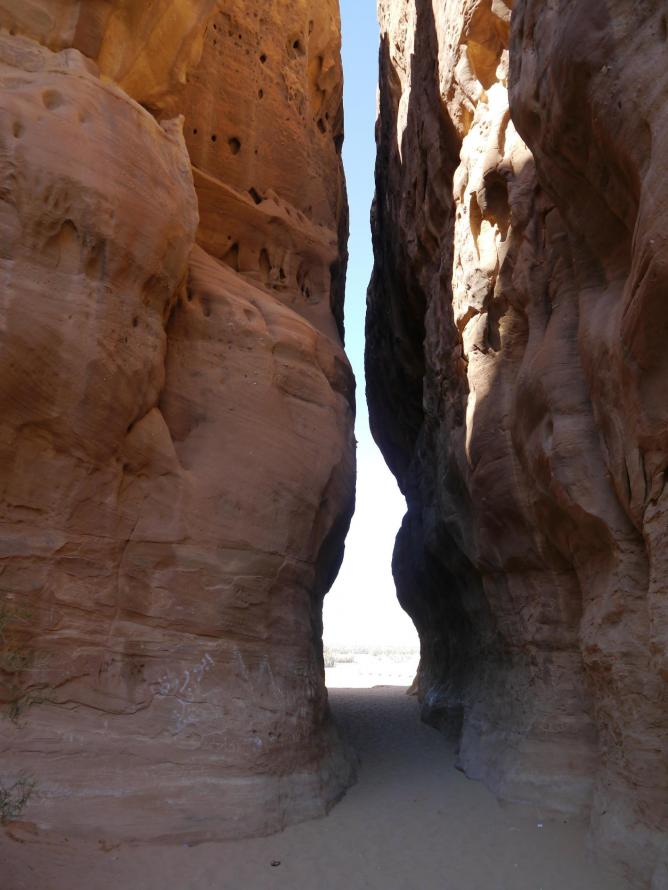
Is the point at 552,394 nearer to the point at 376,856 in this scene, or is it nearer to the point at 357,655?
the point at 376,856

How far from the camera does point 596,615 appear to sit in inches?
311

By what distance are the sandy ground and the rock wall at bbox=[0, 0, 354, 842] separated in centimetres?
31

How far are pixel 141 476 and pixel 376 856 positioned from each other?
4.65m

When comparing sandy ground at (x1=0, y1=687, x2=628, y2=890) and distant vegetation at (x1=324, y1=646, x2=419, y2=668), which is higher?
sandy ground at (x1=0, y1=687, x2=628, y2=890)

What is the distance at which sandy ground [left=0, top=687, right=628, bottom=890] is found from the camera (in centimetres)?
632

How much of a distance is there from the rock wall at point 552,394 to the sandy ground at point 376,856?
0.43 m

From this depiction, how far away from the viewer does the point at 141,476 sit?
8.66 m

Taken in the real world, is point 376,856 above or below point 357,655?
above

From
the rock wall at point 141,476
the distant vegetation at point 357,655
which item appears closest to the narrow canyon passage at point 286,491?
the rock wall at point 141,476

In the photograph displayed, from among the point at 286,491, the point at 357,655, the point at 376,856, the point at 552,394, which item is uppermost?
the point at 552,394

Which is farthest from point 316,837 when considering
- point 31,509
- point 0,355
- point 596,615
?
point 0,355

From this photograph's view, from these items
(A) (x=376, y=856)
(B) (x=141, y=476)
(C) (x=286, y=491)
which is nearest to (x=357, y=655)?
(C) (x=286, y=491)

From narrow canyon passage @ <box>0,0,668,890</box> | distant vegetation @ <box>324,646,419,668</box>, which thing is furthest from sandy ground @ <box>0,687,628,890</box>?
distant vegetation @ <box>324,646,419,668</box>

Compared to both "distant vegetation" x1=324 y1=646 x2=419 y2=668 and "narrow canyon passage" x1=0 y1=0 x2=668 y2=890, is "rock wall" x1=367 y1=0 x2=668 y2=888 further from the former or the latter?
Answer: "distant vegetation" x1=324 y1=646 x2=419 y2=668
